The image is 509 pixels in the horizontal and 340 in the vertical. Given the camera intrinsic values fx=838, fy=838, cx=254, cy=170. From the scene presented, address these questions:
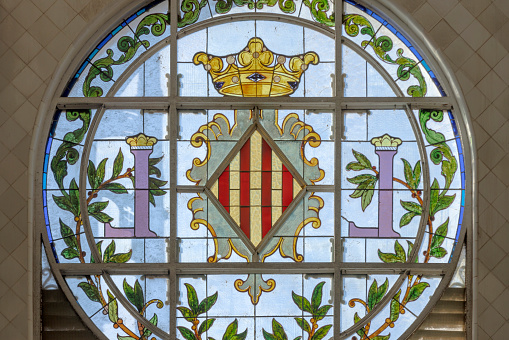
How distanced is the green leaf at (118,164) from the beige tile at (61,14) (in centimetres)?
102

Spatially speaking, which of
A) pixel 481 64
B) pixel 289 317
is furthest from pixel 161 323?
pixel 481 64

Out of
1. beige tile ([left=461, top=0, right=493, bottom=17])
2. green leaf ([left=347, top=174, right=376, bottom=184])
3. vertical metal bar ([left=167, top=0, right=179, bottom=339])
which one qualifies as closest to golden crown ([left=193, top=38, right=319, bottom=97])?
vertical metal bar ([left=167, top=0, right=179, bottom=339])

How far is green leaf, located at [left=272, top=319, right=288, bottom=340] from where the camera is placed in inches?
247

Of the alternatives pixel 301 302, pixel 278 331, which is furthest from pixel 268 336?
pixel 301 302

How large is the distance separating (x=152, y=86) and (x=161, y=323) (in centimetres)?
177

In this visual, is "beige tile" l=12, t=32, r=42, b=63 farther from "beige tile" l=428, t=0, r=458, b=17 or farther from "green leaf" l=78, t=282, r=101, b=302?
"beige tile" l=428, t=0, r=458, b=17

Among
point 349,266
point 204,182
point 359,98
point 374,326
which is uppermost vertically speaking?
point 359,98

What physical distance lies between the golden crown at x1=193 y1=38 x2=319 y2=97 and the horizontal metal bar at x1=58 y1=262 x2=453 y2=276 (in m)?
1.30

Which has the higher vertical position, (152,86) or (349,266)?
(152,86)

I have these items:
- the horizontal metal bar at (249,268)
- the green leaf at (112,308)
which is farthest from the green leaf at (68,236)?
the green leaf at (112,308)

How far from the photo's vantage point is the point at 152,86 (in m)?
6.32

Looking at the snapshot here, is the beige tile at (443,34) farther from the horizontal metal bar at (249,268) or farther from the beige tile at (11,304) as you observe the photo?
the beige tile at (11,304)

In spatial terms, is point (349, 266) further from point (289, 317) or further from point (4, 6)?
point (4, 6)

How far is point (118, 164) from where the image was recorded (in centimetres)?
630
